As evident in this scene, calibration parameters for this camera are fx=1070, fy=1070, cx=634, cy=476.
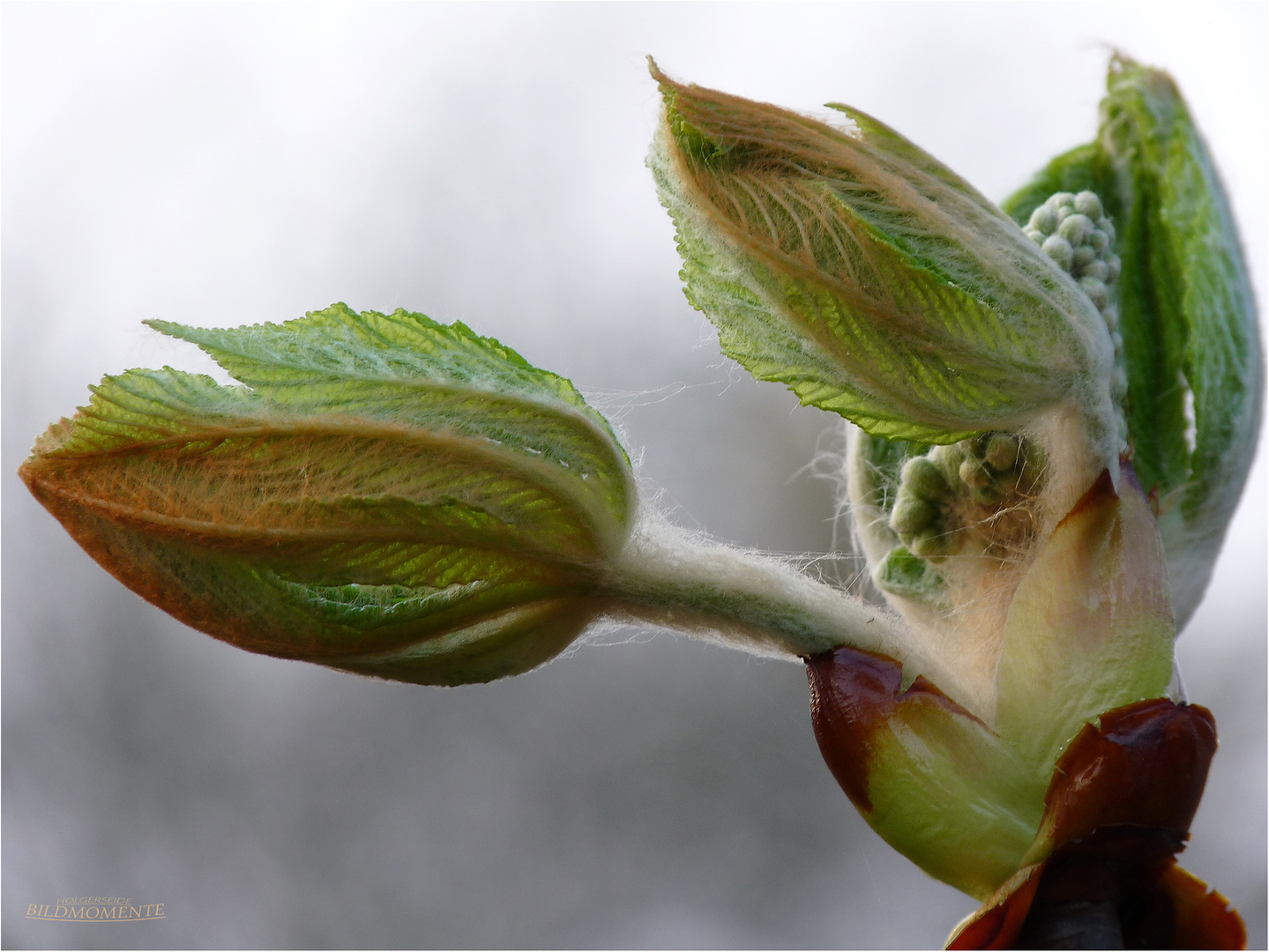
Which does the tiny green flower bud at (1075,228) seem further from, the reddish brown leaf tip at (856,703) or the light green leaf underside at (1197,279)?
the reddish brown leaf tip at (856,703)

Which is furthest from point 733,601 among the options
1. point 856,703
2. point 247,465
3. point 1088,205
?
point 1088,205

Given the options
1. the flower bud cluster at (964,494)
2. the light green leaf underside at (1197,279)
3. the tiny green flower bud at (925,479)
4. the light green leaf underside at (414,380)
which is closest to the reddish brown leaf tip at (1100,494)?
the flower bud cluster at (964,494)

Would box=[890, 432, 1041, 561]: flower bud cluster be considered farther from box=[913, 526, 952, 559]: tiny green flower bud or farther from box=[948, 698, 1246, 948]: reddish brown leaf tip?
box=[948, 698, 1246, 948]: reddish brown leaf tip

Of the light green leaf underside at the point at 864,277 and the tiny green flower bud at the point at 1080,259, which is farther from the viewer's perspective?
the tiny green flower bud at the point at 1080,259

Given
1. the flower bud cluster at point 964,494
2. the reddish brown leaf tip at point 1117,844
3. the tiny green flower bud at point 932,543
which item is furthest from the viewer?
the tiny green flower bud at point 932,543

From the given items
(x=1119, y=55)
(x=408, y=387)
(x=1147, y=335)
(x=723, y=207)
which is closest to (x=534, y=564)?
(x=408, y=387)

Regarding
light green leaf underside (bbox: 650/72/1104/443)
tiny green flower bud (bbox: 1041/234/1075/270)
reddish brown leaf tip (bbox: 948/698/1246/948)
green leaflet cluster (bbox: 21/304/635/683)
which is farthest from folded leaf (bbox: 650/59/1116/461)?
reddish brown leaf tip (bbox: 948/698/1246/948)
